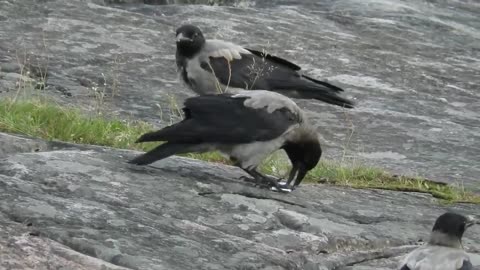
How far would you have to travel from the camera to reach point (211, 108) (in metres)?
6.21

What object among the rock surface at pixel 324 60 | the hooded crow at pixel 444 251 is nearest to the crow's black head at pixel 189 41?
the rock surface at pixel 324 60

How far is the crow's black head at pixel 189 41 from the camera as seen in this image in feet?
27.6

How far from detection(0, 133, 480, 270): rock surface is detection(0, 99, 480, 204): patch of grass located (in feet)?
1.07

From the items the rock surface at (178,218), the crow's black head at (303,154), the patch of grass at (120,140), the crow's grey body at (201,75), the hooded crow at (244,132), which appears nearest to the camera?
the rock surface at (178,218)

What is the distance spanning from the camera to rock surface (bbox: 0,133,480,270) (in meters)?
4.62

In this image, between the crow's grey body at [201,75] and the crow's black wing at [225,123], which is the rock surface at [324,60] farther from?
A: the crow's black wing at [225,123]

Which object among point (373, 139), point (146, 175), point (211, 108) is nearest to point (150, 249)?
point (146, 175)

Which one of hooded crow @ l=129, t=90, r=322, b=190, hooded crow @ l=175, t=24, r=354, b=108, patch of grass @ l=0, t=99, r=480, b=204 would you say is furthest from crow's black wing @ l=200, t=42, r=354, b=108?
hooded crow @ l=129, t=90, r=322, b=190

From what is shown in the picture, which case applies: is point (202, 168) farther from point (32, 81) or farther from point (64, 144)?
point (32, 81)

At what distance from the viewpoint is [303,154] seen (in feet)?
21.3

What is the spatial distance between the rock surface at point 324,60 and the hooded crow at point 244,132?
150cm

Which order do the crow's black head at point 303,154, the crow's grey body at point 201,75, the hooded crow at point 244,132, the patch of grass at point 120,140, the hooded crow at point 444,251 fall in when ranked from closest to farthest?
the hooded crow at point 444,251 < the hooded crow at point 244,132 < the crow's black head at point 303,154 < the patch of grass at point 120,140 < the crow's grey body at point 201,75

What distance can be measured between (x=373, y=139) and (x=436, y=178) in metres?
1.15

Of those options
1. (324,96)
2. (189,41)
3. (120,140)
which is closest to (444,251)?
(120,140)
